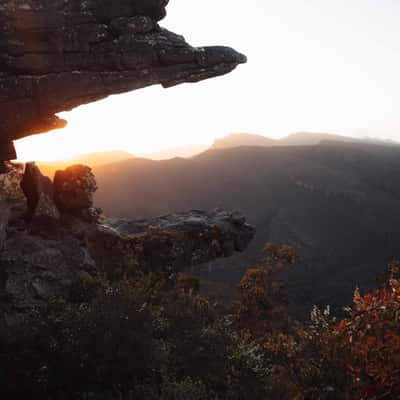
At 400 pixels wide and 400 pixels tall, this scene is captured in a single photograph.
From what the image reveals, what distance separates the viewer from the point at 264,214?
575ft

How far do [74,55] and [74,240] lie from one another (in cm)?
1112

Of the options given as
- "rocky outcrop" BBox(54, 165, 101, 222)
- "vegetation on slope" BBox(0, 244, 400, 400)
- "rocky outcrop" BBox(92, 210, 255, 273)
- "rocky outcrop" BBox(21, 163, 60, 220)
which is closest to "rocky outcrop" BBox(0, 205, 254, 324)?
"rocky outcrop" BBox(92, 210, 255, 273)

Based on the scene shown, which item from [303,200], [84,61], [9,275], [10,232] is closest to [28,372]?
[9,275]

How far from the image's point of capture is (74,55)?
19078 mm

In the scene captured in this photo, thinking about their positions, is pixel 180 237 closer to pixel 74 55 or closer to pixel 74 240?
pixel 74 240

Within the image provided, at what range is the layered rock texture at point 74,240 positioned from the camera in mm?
20547

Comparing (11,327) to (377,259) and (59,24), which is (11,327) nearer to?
(59,24)

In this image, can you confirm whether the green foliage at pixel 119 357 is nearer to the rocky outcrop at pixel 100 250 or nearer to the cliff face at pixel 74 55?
the rocky outcrop at pixel 100 250

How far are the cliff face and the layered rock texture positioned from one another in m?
5.54

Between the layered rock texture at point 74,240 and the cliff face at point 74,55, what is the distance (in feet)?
18.2

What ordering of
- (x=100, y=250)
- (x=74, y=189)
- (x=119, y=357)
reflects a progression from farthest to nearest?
(x=100, y=250) → (x=74, y=189) → (x=119, y=357)

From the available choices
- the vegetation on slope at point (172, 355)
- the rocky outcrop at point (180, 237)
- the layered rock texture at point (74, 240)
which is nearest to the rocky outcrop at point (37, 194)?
the layered rock texture at point (74, 240)

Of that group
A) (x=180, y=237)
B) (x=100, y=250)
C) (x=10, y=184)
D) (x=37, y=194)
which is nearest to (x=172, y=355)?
(x=100, y=250)

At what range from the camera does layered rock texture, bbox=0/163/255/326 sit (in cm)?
2055
